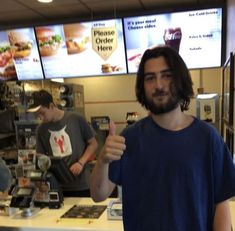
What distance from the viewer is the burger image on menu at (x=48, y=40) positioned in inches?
167

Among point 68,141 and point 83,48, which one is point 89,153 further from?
point 83,48

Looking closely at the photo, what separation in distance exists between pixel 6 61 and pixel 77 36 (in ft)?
3.76

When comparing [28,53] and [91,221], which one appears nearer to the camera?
[91,221]

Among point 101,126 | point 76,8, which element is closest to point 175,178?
point 76,8

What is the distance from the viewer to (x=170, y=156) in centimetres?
116

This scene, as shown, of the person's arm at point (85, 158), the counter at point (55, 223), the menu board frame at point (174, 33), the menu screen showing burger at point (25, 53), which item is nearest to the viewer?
the counter at point (55, 223)

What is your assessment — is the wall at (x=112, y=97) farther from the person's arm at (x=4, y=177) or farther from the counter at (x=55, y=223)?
the person's arm at (x=4, y=177)

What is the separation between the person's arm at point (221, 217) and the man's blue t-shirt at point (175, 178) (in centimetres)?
2

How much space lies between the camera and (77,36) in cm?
419

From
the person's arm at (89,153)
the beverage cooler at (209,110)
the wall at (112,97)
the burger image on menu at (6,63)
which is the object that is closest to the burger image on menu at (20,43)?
the burger image on menu at (6,63)

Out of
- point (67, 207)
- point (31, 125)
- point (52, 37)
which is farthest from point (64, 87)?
point (67, 207)

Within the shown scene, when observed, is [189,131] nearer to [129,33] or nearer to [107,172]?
[107,172]

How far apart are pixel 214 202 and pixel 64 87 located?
4.43 meters

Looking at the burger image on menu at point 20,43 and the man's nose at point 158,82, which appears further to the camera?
the burger image on menu at point 20,43
